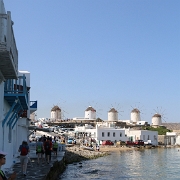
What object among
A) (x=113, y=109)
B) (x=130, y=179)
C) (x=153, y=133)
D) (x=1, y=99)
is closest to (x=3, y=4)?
(x=1, y=99)

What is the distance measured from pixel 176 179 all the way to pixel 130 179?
133 inches

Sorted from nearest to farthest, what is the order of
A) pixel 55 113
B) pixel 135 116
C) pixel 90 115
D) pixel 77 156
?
pixel 77 156, pixel 90 115, pixel 55 113, pixel 135 116

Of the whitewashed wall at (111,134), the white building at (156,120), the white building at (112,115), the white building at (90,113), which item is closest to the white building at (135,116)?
the white building at (156,120)

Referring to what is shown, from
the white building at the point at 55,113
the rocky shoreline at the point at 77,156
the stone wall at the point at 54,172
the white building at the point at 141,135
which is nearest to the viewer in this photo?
the stone wall at the point at 54,172

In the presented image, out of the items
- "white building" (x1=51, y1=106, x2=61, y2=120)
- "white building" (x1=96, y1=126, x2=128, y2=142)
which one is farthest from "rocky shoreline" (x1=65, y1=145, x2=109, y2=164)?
"white building" (x1=51, y1=106, x2=61, y2=120)

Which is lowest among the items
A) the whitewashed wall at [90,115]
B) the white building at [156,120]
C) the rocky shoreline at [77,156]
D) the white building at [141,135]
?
the rocky shoreline at [77,156]

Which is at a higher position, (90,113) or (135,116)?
(90,113)

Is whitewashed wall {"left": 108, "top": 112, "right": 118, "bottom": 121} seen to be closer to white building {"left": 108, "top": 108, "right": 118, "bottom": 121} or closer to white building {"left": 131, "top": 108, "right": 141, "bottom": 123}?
white building {"left": 108, "top": 108, "right": 118, "bottom": 121}

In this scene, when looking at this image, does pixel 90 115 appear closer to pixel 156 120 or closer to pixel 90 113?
pixel 90 113

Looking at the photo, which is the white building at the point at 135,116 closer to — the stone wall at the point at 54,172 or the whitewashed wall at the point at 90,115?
→ the whitewashed wall at the point at 90,115

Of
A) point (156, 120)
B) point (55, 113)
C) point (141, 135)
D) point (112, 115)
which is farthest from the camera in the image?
point (55, 113)

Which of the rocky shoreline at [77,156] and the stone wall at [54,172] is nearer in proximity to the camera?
the stone wall at [54,172]

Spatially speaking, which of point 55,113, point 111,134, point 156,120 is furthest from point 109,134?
point 55,113

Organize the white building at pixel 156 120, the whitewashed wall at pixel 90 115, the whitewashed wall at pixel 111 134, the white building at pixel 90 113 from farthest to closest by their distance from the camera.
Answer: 1. the white building at pixel 156 120
2. the white building at pixel 90 113
3. the whitewashed wall at pixel 90 115
4. the whitewashed wall at pixel 111 134
